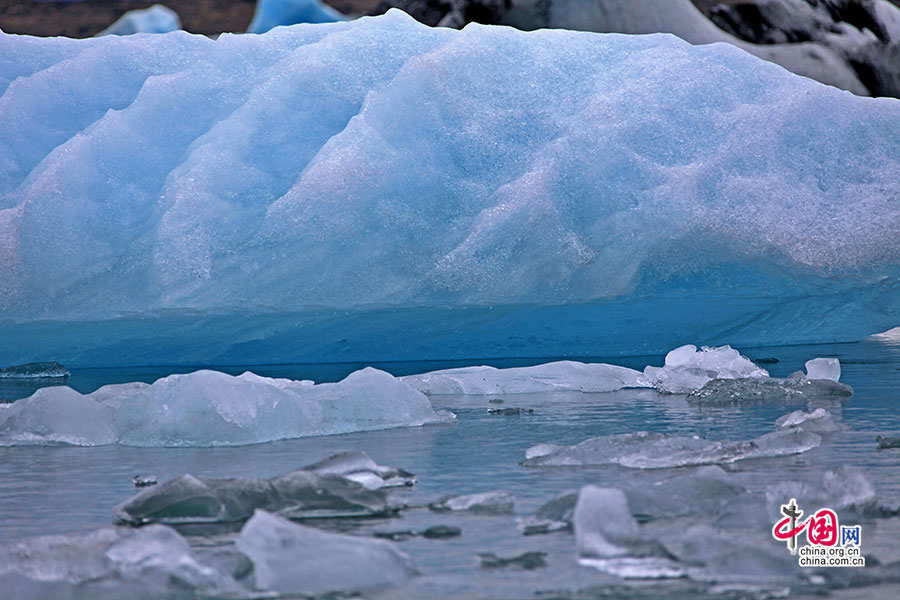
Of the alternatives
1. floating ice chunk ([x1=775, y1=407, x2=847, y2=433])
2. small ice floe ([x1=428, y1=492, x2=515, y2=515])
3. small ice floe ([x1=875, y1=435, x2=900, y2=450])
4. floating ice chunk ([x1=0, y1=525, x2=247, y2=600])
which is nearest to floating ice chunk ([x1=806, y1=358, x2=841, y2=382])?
floating ice chunk ([x1=775, y1=407, x2=847, y2=433])

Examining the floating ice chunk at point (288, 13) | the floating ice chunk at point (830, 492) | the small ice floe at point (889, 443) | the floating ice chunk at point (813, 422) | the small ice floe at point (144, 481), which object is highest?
the floating ice chunk at point (288, 13)

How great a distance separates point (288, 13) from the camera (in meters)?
10.5

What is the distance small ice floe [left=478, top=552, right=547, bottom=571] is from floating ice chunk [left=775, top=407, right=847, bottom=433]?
4.49 ft

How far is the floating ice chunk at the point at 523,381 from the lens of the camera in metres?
4.07

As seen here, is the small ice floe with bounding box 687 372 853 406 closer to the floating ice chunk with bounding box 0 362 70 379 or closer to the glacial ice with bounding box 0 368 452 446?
the glacial ice with bounding box 0 368 452 446

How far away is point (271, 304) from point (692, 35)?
641 cm

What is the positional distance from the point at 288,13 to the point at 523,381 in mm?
7296

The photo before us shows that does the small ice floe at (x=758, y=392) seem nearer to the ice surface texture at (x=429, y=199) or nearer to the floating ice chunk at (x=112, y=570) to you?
the ice surface texture at (x=429, y=199)

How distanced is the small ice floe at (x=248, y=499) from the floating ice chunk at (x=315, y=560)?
35 centimetres

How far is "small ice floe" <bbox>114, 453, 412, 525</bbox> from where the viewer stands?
1.63 metres

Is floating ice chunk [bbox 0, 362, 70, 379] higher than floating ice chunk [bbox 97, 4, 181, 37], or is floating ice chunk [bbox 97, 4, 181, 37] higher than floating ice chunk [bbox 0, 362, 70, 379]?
floating ice chunk [bbox 97, 4, 181, 37]

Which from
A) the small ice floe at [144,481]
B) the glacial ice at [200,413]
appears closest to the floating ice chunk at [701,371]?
the glacial ice at [200,413]

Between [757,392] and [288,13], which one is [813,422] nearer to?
[757,392]

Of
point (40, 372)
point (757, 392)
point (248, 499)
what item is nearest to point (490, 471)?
point (248, 499)
